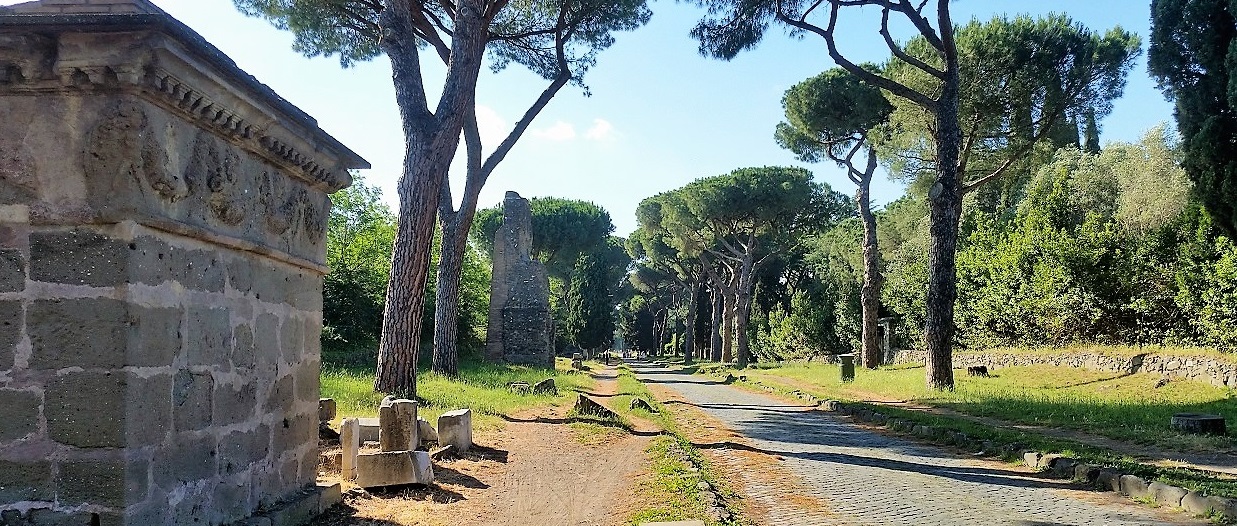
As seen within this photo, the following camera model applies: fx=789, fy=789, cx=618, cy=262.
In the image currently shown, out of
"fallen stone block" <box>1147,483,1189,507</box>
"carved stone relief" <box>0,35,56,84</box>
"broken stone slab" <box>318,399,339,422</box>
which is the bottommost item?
"fallen stone block" <box>1147,483,1189,507</box>

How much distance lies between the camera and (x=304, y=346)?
4.87m

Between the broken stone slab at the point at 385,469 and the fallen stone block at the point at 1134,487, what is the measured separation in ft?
18.6

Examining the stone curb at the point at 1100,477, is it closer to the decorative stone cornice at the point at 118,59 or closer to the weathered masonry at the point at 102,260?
the weathered masonry at the point at 102,260

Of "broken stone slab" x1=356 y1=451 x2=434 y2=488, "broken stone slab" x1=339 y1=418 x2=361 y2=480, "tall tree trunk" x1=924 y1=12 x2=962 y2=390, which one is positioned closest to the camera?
"broken stone slab" x1=356 y1=451 x2=434 y2=488

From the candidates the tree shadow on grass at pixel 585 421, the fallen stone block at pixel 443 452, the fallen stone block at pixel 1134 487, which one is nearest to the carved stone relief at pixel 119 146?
the fallen stone block at pixel 443 452

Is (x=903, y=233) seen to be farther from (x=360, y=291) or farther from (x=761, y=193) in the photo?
(x=360, y=291)

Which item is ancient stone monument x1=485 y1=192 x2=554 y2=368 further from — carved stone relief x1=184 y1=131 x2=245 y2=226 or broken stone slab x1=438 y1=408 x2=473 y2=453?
carved stone relief x1=184 y1=131 x2=245 y2=226

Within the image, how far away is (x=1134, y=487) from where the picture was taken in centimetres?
634

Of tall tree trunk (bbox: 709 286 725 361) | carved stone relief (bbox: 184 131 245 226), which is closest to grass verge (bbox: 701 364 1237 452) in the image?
carved stone relief (bbox: 184 131 245 226)

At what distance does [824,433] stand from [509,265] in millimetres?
17869

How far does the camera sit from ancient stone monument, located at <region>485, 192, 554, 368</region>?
27031mm

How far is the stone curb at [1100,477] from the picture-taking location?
214 inches

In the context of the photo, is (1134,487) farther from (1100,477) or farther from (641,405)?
(641,405)

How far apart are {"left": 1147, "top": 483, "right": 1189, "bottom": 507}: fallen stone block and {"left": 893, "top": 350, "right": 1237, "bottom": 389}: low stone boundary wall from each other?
8713 mm
